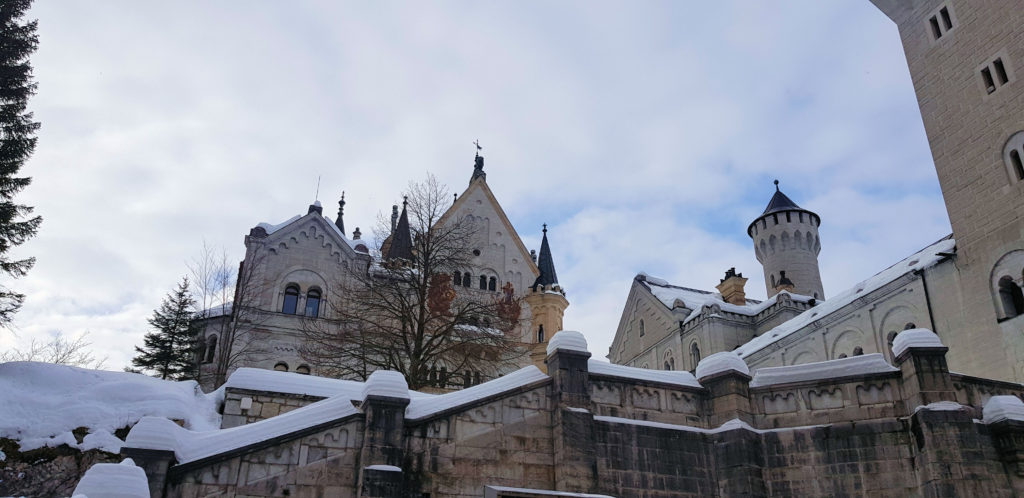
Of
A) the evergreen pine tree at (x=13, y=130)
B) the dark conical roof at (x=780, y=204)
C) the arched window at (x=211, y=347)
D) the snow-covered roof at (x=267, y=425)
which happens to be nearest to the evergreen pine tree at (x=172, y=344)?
the arched window at (x=211, y=347)

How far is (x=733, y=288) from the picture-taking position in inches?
1965

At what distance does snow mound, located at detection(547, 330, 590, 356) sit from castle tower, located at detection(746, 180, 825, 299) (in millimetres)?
42868

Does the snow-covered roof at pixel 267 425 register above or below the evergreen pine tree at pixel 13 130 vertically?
below

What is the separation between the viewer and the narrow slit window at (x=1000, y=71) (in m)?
28.6

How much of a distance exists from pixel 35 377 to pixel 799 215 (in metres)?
52.8

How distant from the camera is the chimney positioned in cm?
4962

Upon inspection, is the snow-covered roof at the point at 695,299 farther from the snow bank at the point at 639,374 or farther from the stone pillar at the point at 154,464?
the stone pillar at the point at 154,464

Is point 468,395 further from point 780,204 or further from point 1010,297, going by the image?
point 780,204

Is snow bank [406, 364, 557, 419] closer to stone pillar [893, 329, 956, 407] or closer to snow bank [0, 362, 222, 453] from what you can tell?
snow bank [0, 362, 222, 453]

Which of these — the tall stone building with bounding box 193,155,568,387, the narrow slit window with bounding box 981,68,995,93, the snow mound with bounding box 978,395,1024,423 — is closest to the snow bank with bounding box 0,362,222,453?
the tall stone building with bounding box 193,155,568,387

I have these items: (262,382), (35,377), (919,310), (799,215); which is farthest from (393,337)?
(799,215)

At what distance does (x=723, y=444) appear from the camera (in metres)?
15.1

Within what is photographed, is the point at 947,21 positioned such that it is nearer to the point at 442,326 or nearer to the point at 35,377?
the point at 442,326

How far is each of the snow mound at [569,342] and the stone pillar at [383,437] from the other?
11.4 ft
